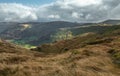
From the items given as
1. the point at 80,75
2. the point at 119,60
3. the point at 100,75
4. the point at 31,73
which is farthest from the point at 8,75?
the point at 119,60

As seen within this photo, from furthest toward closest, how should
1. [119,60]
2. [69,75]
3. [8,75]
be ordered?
1. [119,60]
2. [8,75]
3. [69,75]

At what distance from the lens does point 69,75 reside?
24.4 m

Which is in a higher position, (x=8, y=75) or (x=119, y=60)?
(x=8, y=75)

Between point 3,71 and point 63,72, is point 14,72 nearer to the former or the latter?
point 3,71

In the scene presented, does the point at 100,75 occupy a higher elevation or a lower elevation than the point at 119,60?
higher

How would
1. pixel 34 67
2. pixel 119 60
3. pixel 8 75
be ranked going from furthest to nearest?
1. pixel 119 60
2. pixel 34 67
3. pixel 8 75

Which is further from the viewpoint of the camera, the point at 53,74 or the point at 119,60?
the point at 119,60

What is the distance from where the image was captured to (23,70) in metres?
26.7

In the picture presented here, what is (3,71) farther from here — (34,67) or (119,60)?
(119,60)

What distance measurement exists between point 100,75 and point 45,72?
579 cm

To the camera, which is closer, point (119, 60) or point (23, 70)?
point (23, 70)

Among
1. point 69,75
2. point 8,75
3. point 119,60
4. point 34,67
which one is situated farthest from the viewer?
point 119,60

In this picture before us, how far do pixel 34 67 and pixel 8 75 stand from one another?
11.9 feet

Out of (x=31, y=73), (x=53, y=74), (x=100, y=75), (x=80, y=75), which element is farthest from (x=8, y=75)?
(x=100, y=75)
